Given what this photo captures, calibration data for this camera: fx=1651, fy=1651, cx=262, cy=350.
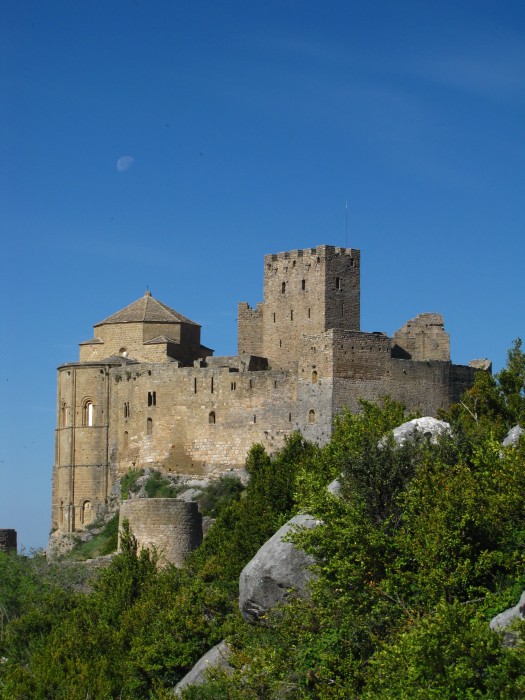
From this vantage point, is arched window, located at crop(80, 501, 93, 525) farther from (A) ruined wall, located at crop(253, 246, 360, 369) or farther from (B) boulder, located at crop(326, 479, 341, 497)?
(B) boulder, located at crop(326, 479, 341, 497)

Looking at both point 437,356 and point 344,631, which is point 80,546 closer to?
point 437,356

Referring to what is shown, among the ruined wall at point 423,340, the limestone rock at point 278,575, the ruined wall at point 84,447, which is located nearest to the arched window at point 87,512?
the ruined wall at point 84,447

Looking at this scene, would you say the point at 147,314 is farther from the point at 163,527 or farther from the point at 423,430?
the point at 423,430

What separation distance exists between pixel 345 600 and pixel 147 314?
43.8m

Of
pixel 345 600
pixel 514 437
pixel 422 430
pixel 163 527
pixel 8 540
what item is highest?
pixel 422 430

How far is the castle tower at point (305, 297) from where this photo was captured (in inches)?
2771

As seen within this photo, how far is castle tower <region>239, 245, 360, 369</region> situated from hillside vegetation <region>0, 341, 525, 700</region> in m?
18.6

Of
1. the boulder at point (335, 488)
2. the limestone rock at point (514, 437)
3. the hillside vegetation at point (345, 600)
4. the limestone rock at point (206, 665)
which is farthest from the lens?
the limestone rock at point (206, 665)

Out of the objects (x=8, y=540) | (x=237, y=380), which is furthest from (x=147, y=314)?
(x=8, y=540)

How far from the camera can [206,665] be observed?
4022cm

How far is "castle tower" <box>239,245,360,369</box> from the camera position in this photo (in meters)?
70.4

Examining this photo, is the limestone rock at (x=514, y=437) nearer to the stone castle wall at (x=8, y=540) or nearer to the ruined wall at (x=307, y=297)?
the stone castle wall at (x=8, y=540)

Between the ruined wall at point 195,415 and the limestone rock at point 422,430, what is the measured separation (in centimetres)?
2708

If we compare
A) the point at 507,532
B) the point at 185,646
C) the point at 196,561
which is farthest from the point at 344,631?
the point at 196,561
